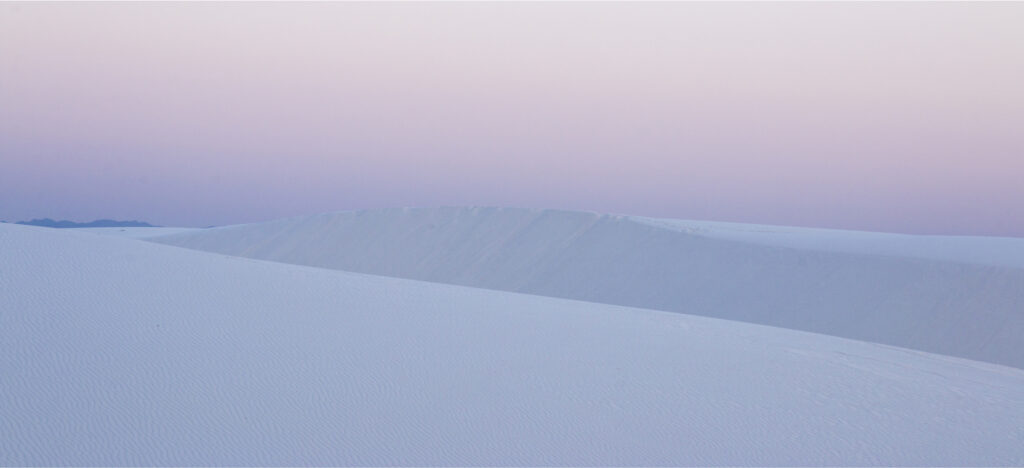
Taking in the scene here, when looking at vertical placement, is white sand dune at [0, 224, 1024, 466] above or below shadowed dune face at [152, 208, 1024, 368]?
below

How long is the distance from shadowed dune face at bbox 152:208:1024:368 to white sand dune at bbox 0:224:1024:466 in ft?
26.4

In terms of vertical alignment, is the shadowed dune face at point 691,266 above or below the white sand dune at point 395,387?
above

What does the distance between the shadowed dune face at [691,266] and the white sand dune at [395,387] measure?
26.4 ft

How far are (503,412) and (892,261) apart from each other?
15.0 meters

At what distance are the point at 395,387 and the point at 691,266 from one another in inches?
602

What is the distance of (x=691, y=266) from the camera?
62.7 ft

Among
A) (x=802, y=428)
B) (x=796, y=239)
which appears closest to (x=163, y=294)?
(x=802, y=428)

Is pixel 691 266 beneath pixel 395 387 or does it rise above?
above

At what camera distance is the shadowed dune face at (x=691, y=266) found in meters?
14.7

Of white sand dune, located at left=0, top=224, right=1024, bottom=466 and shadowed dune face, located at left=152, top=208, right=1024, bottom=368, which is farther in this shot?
shadowed dune face, located at left=152, top=208, right=1024, bottom=368

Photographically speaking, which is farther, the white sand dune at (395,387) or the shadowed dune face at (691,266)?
the shadowed dune face at (691,266)

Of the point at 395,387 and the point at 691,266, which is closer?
the point at 395,387

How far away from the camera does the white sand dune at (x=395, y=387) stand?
3.63 m

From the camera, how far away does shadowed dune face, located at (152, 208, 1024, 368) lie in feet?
48.2
